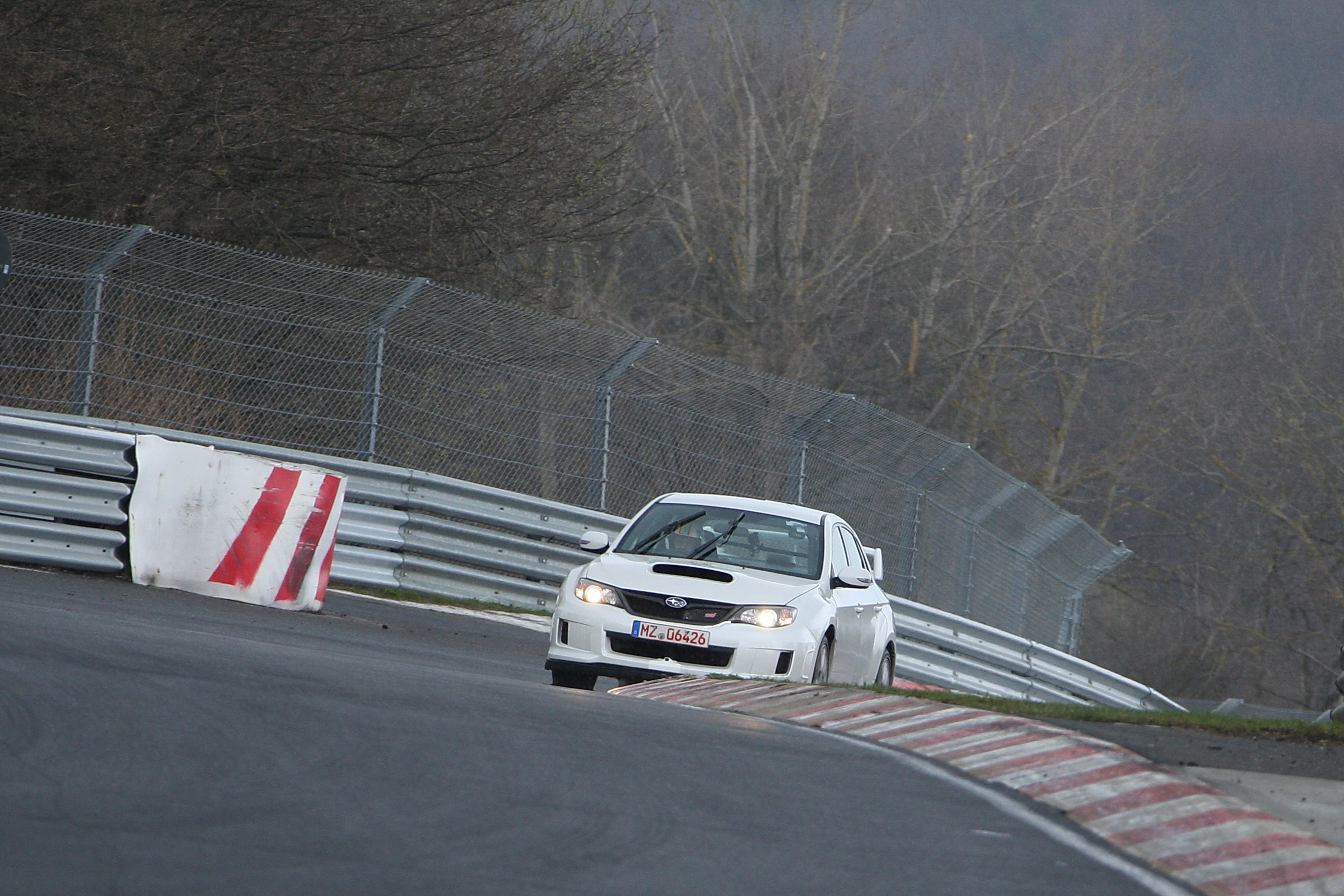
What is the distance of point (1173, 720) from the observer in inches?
351

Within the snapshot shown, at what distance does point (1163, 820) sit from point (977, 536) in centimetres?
1246

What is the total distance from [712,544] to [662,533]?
1.16 feet

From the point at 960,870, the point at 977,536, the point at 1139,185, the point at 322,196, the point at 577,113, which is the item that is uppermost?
the point at 1139,185

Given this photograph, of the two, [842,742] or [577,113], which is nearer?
[842,742]

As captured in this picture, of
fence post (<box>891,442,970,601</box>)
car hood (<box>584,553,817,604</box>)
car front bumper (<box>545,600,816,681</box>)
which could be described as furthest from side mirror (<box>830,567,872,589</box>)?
fence post (<box>891,442,970,601</box>)

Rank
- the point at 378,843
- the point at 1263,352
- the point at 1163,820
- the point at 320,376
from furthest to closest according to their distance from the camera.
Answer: the point at 1263,352 < the point at 320,376 < the point at 1163,820 < the point at 378,843

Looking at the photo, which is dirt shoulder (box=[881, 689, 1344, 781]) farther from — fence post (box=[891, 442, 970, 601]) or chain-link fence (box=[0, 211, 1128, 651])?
fence post (box=[891, 442, 970, 601])

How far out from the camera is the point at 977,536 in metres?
18.5

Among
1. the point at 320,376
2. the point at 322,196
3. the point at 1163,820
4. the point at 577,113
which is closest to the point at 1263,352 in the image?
the point at 577,113

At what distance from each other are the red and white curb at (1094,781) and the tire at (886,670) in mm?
2463

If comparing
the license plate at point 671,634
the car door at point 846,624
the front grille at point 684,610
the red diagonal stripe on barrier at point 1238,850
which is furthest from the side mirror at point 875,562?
the red diagonal stripe on barrier at point 1238,850

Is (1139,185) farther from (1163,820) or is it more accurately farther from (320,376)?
(1163,820)

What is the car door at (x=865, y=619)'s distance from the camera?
1138cm

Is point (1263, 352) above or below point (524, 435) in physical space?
above
